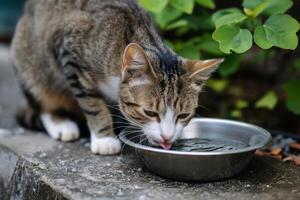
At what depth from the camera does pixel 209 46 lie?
3707mm

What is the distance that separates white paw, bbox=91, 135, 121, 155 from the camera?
3.31 m

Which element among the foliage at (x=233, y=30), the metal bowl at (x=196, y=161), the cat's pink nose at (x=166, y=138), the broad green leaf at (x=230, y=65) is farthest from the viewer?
the broad green leaf at (x=230, y=65)

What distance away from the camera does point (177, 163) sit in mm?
2713

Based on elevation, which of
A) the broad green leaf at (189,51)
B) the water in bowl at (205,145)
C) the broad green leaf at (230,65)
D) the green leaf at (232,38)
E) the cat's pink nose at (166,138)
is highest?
the green leaf at (232,38)

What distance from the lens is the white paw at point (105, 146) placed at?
3311 millimetres

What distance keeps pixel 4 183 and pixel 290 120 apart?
2.39m

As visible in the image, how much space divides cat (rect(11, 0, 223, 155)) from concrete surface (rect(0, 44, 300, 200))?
175 millimetres

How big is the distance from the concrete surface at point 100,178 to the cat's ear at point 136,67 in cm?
51

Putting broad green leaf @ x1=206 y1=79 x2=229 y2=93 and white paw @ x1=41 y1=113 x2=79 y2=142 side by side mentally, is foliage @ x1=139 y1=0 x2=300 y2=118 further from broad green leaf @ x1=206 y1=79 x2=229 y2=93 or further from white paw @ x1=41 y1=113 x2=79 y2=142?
white paw @ x1=41 y1=113 x2=79 y2=142

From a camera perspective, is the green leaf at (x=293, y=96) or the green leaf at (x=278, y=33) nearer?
the green leaf at (x=278, y=33)

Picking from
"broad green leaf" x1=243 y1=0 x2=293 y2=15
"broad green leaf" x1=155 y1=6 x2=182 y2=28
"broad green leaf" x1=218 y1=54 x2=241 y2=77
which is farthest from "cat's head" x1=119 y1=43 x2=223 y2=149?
"broad green leaf" x1=218 y1=54 x2=241 y2=77

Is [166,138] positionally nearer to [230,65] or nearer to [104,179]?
[104,179]

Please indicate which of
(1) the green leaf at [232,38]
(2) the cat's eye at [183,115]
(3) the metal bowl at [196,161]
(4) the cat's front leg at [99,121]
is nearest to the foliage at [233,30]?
(1) the green leaf at [232,38]

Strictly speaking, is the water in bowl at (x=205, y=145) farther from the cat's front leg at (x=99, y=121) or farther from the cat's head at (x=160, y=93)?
the cat's front leg at (x=99, y=121)
